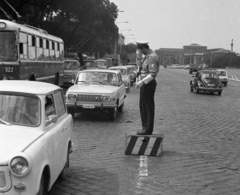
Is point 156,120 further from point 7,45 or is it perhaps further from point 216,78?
point 216,78

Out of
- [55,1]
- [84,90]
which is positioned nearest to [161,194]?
[84,90]

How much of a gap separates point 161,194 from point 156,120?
7.75m

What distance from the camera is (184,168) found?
6.87 metres

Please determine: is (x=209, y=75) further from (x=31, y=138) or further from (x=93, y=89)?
(x=31, y=138)

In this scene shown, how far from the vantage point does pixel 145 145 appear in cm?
778

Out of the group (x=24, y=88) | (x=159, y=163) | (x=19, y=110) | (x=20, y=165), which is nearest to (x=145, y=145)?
(x=159, y=163)

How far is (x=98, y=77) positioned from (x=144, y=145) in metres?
6.32

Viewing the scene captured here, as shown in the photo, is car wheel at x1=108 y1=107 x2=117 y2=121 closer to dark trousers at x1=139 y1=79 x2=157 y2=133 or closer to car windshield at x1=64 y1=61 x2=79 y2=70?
dark trousers at x1=139 y1=79 x2=157 y2=133

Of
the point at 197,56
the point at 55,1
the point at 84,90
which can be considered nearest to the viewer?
the point at 84,90

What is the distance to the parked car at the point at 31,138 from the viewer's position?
3.91 m

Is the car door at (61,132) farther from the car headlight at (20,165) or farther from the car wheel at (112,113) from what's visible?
the car wheel at (112,113)

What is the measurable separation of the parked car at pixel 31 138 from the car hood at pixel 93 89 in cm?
652

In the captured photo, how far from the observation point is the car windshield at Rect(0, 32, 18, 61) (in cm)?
1619

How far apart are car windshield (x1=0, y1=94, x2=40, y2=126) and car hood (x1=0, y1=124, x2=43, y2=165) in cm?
13
